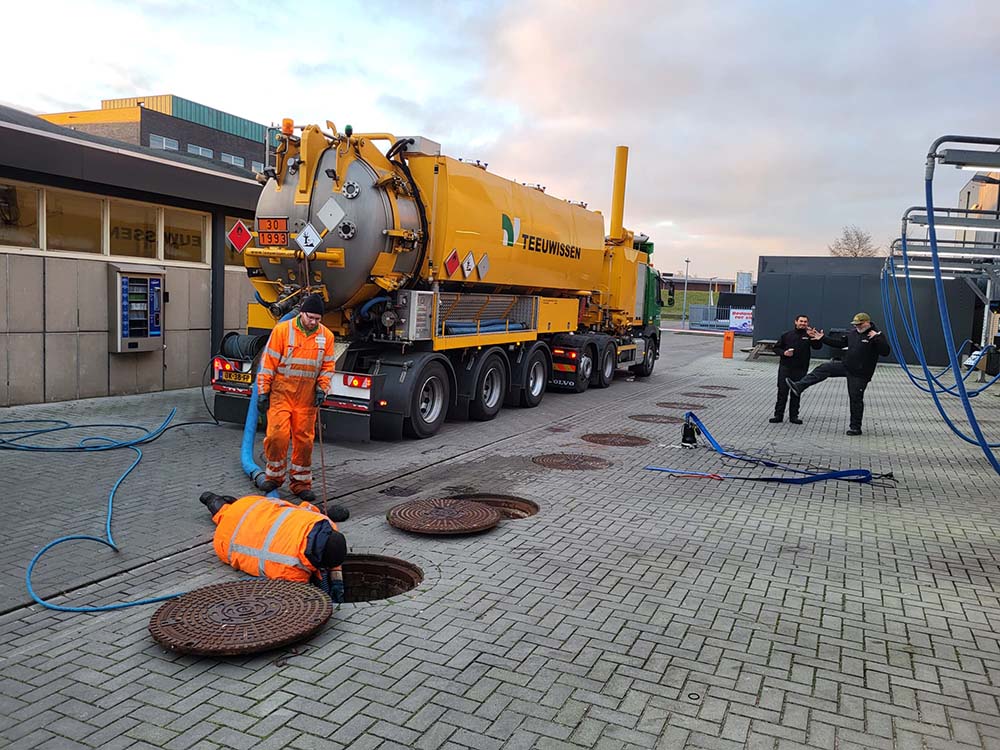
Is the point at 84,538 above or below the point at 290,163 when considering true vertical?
below

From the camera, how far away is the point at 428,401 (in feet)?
33.8

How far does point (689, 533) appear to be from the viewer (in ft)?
20.5

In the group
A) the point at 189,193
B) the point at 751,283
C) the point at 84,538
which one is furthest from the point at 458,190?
the point at 751,283

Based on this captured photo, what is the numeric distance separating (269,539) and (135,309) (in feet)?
27.5

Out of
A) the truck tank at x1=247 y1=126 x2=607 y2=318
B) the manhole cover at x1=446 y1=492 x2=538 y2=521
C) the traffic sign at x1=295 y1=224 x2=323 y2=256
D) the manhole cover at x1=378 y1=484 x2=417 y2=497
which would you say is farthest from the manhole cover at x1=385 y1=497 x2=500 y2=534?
the traffic sign at x1=295 y1=224 x2=323 y2=256

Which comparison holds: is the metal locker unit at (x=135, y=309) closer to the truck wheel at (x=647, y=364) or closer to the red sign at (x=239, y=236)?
the red sign at (x=239, y=236)

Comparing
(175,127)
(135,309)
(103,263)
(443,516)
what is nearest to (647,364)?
(135,309)

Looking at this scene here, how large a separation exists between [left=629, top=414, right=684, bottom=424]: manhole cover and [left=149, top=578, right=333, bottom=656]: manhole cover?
8753mm

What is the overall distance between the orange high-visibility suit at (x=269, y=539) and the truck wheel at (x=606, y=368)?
11704 mm

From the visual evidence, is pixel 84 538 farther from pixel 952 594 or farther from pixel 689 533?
pixel 952 594

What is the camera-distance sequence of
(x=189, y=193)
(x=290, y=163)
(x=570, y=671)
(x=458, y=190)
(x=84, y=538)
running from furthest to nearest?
1. (x=189, y=193)
2. (x=458, y=190)
3. (x=290, y=163)
4. (x=84, y=538)
5. (x=570, y=671)

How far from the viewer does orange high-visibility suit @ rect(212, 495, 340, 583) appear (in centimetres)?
478

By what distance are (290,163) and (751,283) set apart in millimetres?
52473

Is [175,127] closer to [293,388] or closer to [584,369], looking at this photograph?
[584,369]
